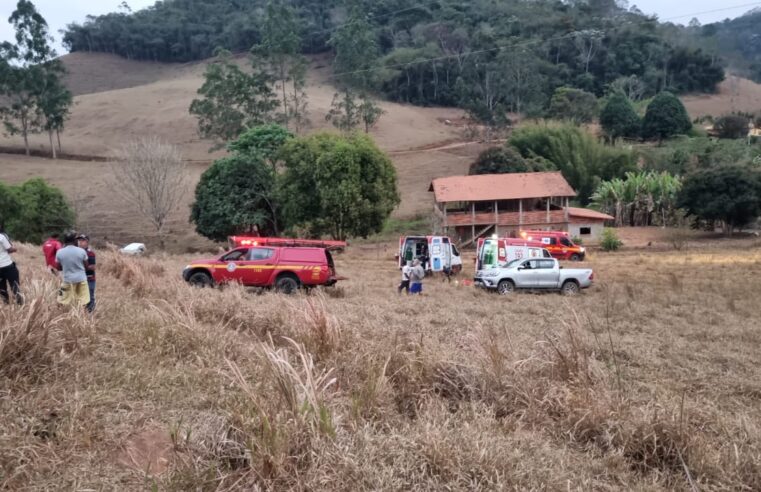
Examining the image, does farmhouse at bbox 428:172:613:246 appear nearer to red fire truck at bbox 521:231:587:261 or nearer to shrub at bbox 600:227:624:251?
shrub at bbox 600:227:624:251

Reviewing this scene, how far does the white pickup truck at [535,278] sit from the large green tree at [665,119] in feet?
194

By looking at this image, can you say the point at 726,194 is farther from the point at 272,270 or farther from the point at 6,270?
the point at 6,270

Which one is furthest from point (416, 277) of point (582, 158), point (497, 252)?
point (582, 158)

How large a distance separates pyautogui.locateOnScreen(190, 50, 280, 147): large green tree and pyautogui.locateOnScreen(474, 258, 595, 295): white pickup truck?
47.4 meters

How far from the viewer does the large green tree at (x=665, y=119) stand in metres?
69.2

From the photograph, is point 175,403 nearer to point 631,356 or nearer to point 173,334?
point 173,334

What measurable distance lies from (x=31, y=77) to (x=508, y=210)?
56013mm

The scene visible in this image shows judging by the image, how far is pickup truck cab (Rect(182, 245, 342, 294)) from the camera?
52.7 feet

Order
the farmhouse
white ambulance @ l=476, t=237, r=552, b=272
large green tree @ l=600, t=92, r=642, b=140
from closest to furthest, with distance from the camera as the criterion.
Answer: white ambulance @ l=476, t=237, r=552, b=272 < the farmhouse < large green tree @ l=600, t=92, r=642, b=140

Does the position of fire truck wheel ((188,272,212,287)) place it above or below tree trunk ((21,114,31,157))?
below

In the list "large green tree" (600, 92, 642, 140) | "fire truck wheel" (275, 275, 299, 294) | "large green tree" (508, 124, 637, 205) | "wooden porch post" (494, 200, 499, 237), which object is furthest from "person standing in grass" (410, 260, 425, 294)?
"large green tree" (600, 92, 642, 140)

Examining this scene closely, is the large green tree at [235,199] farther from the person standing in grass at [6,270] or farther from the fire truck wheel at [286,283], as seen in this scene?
the person standing in grass at [6,270]

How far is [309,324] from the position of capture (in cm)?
620

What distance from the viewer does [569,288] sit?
19.2m
